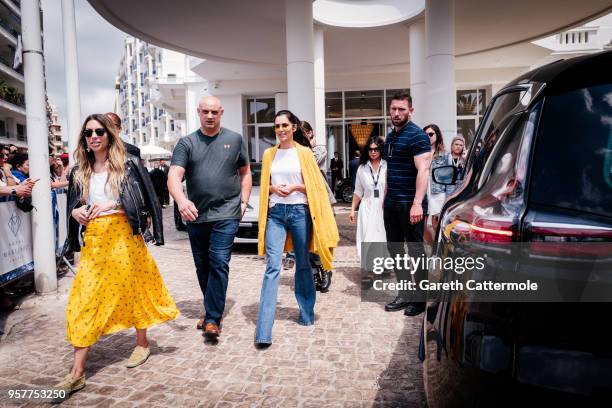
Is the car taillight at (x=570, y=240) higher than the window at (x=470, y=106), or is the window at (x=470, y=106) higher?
the window at (x=470, y=106)

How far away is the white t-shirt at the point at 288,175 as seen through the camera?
4258mm

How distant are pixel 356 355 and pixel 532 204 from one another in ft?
8.45

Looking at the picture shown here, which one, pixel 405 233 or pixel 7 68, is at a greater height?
pixel 7 68

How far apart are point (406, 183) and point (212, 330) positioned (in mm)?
2343

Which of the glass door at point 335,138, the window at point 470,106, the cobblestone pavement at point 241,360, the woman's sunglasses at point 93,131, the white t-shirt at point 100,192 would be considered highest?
the window at point 470,106

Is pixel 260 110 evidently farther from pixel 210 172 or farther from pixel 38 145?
pixel 210 172

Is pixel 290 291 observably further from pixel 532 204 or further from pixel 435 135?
pixel 532 204

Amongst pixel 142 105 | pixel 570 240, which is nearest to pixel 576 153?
pixel 570 240

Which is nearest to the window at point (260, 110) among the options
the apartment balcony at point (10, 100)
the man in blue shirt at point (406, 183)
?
the man in blue shirt at point (406, 183)

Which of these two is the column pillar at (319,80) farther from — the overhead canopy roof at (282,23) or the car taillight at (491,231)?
the car taillight at (491,231)

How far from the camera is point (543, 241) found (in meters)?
1.37

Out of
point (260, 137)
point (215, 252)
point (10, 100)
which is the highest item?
point (10, 100)

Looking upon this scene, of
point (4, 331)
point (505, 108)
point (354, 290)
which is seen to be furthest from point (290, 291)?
point (505, 108)

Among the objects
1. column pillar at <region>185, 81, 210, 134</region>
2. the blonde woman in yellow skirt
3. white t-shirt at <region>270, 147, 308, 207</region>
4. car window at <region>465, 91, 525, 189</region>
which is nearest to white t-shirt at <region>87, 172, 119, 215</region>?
the blonde woman in yellow skirt
